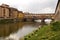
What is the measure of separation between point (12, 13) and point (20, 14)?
14.3m

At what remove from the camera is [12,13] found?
293 ft

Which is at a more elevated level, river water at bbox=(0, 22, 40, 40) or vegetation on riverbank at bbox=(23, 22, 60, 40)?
vegetation on riverbank at bbox=(23, 22, 60, 40)

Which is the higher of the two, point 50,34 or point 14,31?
point 50,34

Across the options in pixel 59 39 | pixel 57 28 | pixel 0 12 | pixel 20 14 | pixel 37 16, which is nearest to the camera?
pixel 59 39

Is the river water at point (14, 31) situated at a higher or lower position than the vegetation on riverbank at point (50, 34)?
lower

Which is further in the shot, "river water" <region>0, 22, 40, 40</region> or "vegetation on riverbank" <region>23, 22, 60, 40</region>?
"river water" <region>0, 22, 40, 40</region>

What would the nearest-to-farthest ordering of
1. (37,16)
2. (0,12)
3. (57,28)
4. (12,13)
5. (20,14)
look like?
1. (57,28)
2. (0,12)
3. (12,13)
4. (37,16)
5. (20,14)

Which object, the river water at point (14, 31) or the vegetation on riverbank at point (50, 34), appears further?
the river water at point (14, 31)

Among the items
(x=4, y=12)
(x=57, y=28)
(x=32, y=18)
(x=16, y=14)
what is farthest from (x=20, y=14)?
(x=57, y=28)

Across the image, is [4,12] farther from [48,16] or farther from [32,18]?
[48,16]

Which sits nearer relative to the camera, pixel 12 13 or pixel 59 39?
pixel 59 39

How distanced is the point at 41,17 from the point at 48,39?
282ft

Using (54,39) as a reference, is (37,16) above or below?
below

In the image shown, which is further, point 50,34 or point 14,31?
point 14,31
